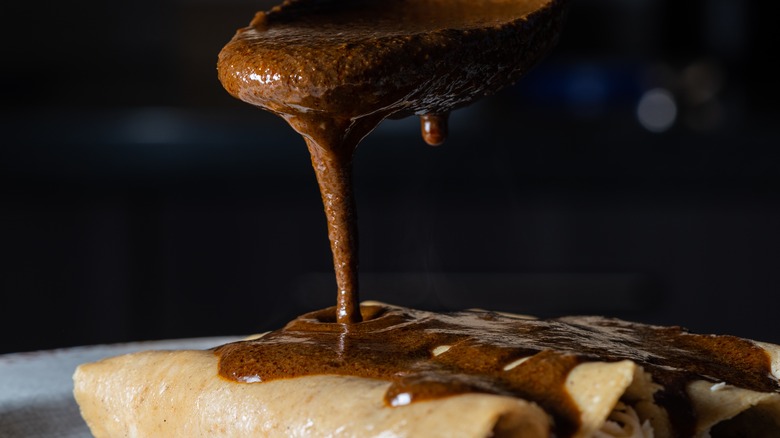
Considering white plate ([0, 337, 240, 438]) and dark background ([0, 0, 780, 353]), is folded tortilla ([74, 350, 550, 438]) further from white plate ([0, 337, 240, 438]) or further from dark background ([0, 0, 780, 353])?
dark background ([0, 0, 780, 353])

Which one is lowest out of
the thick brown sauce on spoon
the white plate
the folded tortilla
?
the white plate

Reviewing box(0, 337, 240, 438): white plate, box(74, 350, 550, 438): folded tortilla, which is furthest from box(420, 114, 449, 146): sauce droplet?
box(0, 337, 240, 438): white plate

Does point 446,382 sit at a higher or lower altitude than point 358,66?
lower

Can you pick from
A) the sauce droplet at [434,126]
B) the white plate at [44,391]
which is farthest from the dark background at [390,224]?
the sauce droplet at [434,126]

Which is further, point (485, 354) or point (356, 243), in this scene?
point (356, 243)

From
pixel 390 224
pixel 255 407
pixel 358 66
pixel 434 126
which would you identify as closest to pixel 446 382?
pixel 255 407

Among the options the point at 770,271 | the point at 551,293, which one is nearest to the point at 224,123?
the point at 551,293

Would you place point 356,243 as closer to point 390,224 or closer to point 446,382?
point 446,382
